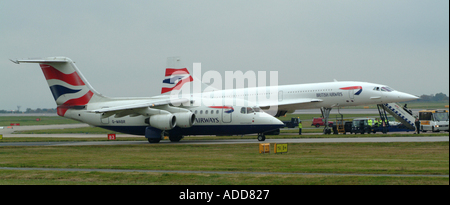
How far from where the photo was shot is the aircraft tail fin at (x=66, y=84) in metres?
42.0

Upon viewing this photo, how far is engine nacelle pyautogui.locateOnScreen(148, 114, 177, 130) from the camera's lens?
3944cm

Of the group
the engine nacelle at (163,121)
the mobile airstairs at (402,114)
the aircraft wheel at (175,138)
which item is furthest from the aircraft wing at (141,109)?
the mobile airstairs at (402,114)

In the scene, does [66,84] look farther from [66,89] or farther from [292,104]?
[292,104]

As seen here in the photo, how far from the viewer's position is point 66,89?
42.7m

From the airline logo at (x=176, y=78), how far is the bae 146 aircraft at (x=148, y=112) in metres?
18.5

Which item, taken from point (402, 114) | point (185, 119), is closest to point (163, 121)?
point (185, 119)

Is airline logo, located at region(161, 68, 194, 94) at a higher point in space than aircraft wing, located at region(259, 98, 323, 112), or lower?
higher

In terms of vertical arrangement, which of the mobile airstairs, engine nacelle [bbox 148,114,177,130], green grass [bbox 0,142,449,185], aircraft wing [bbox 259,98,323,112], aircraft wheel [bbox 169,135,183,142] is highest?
aircraft wing [bbox 259,98,323,112]

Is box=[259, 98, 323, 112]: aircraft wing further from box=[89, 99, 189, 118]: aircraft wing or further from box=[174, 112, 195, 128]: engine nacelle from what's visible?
box=[89, 99, 189, 118]: aircraft wing

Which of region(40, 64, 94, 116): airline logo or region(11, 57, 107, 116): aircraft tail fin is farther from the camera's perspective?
region(40, 64, 94, 116): airline logo

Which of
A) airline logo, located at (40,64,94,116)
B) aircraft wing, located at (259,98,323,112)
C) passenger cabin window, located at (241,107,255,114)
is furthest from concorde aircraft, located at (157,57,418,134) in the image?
airline logo, located at (40,64,94,116)

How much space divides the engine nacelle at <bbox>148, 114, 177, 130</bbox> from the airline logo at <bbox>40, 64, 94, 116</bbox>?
733 cm
